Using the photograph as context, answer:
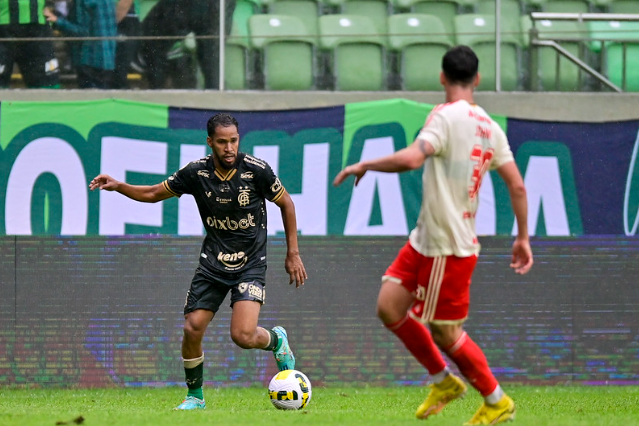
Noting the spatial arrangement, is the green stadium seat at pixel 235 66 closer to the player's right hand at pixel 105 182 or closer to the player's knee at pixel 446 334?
the player's right hand at pixel 105 182

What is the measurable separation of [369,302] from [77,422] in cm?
438

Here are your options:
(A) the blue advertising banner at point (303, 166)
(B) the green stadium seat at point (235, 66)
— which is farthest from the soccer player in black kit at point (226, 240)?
(B) the green stadium seat at point (235, 66)

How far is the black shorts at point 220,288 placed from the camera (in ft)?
24.2

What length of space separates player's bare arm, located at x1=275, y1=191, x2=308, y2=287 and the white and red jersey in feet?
6.53

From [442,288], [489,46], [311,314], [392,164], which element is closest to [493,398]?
[442,288]

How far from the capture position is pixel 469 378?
18.5ft

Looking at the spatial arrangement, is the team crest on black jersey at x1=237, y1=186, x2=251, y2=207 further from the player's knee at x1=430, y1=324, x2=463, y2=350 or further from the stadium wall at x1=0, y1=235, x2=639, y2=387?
the stadium wall at x1=0, y1=235, x2=639, y2=387

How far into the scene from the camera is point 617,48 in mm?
11461

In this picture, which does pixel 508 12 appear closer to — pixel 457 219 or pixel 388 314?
pixel 457 219

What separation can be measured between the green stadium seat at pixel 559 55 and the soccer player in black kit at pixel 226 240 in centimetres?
487

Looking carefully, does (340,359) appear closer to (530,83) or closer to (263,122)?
(263,122)

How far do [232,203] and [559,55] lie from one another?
5.43 metres

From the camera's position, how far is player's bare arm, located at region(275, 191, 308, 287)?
7.46 meters

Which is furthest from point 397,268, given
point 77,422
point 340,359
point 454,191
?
point 340,359
